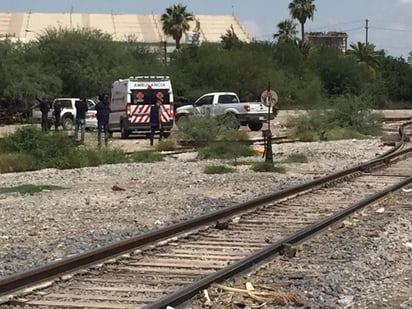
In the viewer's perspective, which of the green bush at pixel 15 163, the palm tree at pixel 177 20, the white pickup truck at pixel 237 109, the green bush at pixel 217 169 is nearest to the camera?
the green bush at pixel 217 169

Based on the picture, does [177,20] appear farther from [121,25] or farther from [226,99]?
[226,99]

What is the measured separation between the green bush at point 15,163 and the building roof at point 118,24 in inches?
3695

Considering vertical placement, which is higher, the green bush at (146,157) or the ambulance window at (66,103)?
the ambulance window at (66,103)

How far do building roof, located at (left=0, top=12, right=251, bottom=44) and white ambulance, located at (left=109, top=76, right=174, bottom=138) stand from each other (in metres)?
80.2

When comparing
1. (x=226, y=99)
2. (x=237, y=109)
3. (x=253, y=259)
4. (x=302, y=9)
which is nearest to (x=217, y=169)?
(x=253, y=259)

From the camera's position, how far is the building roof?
122438 millimetres

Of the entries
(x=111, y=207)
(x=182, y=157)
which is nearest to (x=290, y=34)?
(x=182, y=157)

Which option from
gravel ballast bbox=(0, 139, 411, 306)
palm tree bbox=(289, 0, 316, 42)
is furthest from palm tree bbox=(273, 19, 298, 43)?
gravel ballast bbox=(0, 139, 411, 306)

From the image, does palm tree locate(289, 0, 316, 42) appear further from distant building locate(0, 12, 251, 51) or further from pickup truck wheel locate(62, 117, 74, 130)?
pickup truck wheel locate(62, 117, 74, 130)

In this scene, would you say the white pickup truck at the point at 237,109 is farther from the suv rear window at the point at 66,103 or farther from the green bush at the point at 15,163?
the green bush at the point at 15,163

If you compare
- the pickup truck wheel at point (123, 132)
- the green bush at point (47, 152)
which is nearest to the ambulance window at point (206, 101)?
the pickup truck wheel at point (123, 132)

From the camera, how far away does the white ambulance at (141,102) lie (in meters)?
37.7

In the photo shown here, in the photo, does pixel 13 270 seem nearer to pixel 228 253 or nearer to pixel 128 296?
pixel 128 296

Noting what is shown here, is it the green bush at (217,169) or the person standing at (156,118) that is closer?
the green bush at (217,169)
